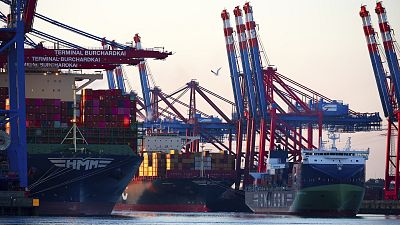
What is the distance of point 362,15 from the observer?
140 meters

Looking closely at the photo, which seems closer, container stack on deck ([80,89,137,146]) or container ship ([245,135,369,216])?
container stack on deck ([80,89,137,146])

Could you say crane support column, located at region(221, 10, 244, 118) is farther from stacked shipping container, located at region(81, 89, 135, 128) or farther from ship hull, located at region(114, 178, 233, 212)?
stacked shipping container, located at region(81, 89, 135, 128)

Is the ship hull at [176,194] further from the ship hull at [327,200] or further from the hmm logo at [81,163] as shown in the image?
the hmm logo at [81,163]

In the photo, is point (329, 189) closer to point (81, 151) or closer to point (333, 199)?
point (333, 199)

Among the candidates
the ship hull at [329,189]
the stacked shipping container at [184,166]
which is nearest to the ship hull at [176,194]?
the stacked shipping container at [184,166]

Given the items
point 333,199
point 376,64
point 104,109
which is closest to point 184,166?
point 376,64

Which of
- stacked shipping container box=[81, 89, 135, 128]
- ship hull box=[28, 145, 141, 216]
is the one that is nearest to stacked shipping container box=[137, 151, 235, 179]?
ship hull box=[28, 145, 141, 216]

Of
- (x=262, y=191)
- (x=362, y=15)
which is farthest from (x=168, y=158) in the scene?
(x=362, y=15)

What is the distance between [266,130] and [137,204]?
638 inches

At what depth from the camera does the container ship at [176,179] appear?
487 feet

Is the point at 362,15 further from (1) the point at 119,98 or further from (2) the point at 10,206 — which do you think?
(2) the point at 10,206

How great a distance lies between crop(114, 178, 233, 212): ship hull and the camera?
148 metres

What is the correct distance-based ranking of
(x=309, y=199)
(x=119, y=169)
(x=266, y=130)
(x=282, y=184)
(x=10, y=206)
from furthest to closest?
(x=266, y=130)
(x=282, y=184)
(x=309, y=199)
(x=119, y=169)
(x=10, y=206)

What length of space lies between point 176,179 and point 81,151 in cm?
4440
